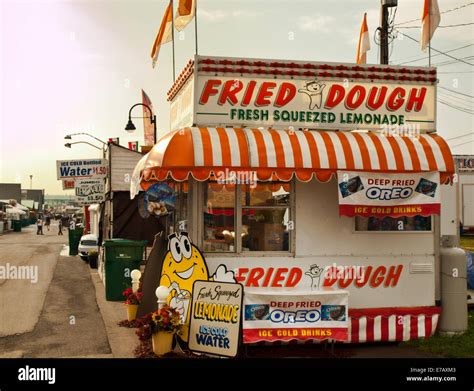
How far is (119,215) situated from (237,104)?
14550mm

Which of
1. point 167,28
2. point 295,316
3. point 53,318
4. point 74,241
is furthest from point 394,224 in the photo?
point 74,241

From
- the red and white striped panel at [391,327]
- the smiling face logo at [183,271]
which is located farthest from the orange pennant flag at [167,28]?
the red and white striped panel at [391,327]

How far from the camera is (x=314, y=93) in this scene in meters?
10.8

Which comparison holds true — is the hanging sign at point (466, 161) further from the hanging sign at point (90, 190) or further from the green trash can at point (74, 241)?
the hanging sign at point (90, 190)

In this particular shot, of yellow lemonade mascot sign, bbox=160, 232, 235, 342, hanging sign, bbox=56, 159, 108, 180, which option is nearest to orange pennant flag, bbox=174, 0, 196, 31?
yellow lemonade mascot sign, bbox=160, 232, 235, 342

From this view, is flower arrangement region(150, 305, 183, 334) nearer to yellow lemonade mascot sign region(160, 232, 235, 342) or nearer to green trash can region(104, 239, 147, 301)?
yellow lemonade mascot sign region(160, 232, 235, 342)

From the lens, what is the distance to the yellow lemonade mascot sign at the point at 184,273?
32.4 feet

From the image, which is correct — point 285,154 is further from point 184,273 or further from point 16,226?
point 16,226

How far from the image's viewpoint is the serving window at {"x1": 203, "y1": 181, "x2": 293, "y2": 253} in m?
10.3

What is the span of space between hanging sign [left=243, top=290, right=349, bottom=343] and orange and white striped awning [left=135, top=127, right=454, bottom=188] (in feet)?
6.13

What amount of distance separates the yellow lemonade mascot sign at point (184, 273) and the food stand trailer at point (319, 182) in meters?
0.19

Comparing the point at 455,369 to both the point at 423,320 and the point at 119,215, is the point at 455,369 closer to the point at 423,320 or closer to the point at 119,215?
the point at 423,320

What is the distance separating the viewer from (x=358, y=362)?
9641 mm

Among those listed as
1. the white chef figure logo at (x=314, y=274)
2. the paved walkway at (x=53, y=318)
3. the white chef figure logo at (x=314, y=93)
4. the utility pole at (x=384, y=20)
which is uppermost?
the utility pole at (x=384, y=20)
